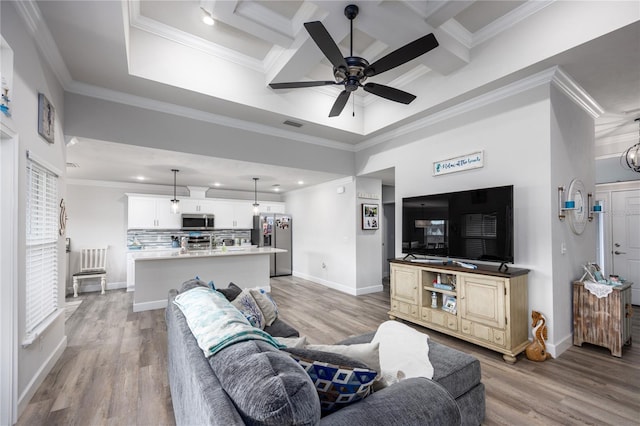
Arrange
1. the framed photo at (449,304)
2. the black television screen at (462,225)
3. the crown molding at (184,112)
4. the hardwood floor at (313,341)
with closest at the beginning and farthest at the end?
the hardwood floor at (313,341)
the black television screen at (462,225)
the crown molding at (184,112)
the framed photo at (449,304)

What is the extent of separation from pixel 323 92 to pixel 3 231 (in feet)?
12.9

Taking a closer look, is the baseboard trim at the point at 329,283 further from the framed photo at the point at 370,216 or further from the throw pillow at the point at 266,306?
the throw pillow at the point at 266,306

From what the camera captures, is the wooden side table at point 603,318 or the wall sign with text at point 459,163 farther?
the wall sign with text at point 459,163

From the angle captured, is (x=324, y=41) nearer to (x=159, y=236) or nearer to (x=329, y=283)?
(x=329, y=283)

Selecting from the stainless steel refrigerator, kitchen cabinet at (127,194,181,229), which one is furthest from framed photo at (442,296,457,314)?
kitchen cabinet at (127,194,181,229)

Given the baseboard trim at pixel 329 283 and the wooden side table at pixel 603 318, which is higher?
the wooden side table at pixel 603 318

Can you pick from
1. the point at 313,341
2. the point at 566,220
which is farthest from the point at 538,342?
the point at 313,341

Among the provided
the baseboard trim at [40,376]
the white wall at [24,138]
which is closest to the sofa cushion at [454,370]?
the white wall at [24,138]

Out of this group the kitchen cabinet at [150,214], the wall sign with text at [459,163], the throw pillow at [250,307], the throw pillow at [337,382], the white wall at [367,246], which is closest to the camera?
the throw pillow at [337,382]

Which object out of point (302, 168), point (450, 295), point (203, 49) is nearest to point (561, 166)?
point (450, 295)

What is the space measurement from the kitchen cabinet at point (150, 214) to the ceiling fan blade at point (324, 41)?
5745 mm

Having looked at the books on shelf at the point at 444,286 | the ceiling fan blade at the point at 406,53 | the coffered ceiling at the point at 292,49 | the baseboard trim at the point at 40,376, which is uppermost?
the coffered ceiling at the point at 292,49

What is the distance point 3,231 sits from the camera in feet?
6.22

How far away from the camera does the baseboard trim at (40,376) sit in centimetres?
213
